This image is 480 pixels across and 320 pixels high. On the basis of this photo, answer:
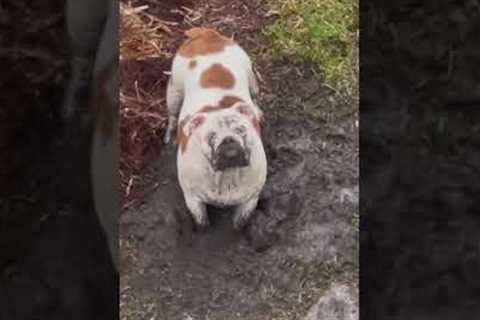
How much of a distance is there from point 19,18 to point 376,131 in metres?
0.89

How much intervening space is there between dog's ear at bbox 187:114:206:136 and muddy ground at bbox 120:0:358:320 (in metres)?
0.08

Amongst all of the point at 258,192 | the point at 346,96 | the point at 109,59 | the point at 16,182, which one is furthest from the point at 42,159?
the point at 346,96

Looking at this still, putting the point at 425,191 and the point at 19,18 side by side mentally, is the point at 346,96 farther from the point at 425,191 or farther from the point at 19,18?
the point at 19,18

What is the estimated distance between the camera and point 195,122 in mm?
2520

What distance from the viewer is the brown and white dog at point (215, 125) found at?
2504 millimetres

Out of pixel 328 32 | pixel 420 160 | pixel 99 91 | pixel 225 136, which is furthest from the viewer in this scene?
pixel 420 160

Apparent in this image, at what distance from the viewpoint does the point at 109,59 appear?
2.69 meters

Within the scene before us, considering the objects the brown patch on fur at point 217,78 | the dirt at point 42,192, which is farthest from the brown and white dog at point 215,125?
the dirt at point 42,192

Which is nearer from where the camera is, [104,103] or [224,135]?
[224,135]

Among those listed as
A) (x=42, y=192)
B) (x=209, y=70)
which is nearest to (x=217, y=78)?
(x=209, y=70)

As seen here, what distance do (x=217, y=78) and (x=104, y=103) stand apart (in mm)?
299

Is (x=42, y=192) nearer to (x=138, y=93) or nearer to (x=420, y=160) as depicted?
(x=138, y=93)

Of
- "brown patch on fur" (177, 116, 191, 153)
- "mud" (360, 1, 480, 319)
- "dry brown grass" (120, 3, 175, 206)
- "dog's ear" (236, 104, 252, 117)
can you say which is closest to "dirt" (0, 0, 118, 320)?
"dry brown grass" (120, 3, 175, 206)

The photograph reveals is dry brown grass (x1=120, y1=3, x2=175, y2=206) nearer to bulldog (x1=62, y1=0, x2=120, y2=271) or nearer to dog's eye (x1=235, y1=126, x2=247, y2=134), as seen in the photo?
bulldog (x1=62, y1=0, x2=120, y2=271)
